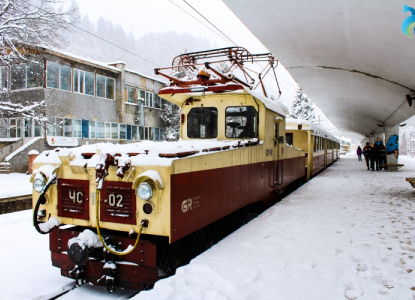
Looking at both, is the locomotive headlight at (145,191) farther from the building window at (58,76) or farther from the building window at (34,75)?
the building window at (34,75)

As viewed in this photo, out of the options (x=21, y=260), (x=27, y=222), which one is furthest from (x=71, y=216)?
(x=27, y=222)

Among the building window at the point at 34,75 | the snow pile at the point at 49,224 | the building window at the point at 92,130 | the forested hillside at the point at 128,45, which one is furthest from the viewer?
the forested hillside at the point at 128,45

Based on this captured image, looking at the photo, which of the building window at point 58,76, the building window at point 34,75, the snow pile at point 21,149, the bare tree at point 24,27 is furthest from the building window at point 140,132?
the bare tree at point 24,27

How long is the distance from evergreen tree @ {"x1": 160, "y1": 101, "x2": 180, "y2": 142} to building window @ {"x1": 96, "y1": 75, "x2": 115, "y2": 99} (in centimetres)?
610

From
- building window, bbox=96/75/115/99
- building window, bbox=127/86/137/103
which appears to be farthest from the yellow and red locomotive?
building window, bbox=127/86/137/103

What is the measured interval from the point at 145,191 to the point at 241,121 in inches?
124

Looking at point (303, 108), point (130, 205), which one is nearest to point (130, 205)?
point (130, 205)

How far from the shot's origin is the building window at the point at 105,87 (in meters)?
23.9

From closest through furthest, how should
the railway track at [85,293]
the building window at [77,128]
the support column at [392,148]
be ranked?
the railway track at [85,293] < the support column at [392,148] < the building window at [77,128]

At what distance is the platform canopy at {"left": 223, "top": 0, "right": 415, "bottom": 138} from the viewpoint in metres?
6.08

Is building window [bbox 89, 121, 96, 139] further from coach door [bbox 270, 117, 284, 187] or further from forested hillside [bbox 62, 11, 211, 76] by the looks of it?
forested hillside [bbox 62, 11, 211, 76]

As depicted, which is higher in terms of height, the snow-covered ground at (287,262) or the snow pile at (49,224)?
the snow pile at (49,224)

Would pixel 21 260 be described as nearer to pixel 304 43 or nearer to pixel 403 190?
pixel 304 43

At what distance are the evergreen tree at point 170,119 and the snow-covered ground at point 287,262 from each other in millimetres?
23185
